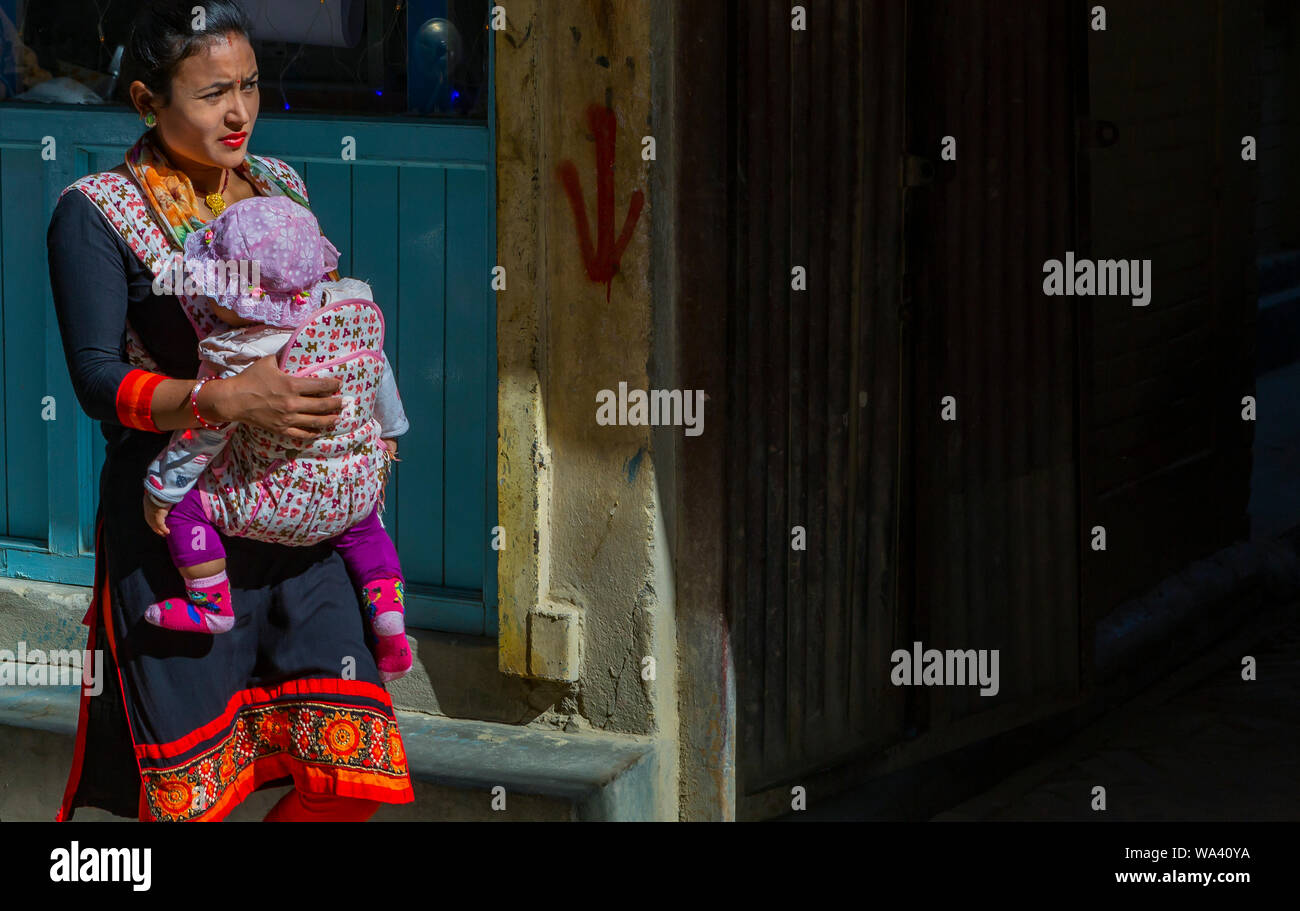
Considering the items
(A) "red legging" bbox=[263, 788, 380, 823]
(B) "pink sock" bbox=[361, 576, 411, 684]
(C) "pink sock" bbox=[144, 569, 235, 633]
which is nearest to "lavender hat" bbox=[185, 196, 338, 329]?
(C) "pink sock" bbox=[144, 569, 235, 633]

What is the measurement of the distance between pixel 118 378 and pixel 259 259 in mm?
331

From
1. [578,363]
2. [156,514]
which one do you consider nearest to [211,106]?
[156,514]

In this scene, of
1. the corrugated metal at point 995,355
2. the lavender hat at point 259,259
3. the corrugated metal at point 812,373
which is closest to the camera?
the lavender hat at point 259,259

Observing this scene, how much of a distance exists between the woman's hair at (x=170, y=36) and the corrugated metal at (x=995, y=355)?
2117 mm

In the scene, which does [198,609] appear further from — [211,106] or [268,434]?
[211,106]

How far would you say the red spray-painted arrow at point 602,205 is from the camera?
3994 mm

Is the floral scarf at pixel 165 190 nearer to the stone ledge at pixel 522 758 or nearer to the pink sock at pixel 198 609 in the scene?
the pink sock at pixel 198 609

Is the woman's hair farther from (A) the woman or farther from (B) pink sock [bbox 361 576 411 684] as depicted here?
(B) pink sock [bbox 361 576 411 684]

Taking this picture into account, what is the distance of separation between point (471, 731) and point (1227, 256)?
3757mm

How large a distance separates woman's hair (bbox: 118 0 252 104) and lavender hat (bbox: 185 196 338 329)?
290 mm

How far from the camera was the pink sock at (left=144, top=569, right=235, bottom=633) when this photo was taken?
2.99 metres

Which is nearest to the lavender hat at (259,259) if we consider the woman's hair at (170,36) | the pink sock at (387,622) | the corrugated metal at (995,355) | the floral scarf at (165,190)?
the floral scarf at (165,190)

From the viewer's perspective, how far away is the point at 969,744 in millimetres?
5012

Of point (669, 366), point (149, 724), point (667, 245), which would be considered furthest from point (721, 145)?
point (149, 724)
